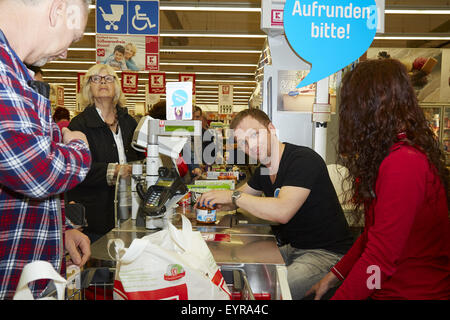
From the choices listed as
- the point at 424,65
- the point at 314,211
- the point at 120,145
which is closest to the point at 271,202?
the point at 314,211

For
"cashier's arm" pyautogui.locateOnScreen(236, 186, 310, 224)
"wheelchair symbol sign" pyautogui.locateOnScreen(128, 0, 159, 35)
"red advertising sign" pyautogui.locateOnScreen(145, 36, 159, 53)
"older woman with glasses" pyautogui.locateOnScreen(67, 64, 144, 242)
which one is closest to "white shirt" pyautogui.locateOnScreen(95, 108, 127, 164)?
"older woman with glasses" pyautogui.locateOnScreen(67, 64, 144, 242)

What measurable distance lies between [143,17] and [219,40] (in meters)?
6.06

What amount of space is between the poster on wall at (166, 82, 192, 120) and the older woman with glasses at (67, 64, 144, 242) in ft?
2.86

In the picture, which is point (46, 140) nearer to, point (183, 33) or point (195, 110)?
point (195, 110)

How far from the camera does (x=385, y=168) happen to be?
1.33 m

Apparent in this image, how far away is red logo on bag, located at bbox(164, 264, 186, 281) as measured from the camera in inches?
39.6

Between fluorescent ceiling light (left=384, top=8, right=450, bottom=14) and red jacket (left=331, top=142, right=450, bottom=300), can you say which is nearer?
red jacket (left=331, top=142, right=450, bottom=300)

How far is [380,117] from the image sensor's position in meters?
1.39

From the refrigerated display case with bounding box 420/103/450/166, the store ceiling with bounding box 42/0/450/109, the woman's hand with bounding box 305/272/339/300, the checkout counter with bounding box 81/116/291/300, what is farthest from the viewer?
the store ceiling with bounding box 42/0/450/109

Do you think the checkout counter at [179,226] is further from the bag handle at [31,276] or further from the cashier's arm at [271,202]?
the bag handle at [31,276]

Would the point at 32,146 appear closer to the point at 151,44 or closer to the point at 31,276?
the point at 31,276

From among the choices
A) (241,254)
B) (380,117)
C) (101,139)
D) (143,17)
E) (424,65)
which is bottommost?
(241,254)

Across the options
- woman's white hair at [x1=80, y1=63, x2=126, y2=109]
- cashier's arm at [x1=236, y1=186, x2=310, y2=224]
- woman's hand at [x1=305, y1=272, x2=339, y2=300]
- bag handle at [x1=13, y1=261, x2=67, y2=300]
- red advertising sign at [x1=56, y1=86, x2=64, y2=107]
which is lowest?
woman's hand at [x1=305, y1=272, x2=339, y2=300]

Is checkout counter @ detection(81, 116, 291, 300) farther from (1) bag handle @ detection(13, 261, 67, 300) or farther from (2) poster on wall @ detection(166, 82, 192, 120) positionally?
(1) bag handle @ detection(13, 261, 67, 300)
